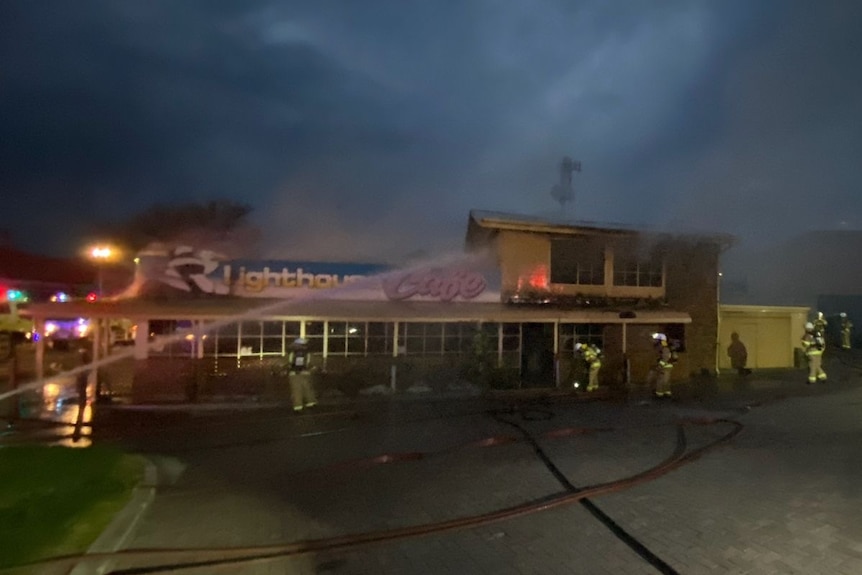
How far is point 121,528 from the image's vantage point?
6.22 metres

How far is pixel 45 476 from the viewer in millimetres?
7949

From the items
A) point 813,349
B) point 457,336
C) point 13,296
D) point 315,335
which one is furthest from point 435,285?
point 13,296

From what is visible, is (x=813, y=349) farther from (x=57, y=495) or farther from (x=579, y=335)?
(x=57, y=495)

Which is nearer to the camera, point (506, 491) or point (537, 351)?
point (506, 491)

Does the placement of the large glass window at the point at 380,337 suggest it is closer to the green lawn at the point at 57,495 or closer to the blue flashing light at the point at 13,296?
the green lawn at the point at 57,495

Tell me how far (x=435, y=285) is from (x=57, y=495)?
39.5 feet

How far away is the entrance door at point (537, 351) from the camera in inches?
733

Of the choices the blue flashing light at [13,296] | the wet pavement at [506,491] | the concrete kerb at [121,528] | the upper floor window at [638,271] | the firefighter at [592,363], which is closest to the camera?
the concrete kerb at [121,528]

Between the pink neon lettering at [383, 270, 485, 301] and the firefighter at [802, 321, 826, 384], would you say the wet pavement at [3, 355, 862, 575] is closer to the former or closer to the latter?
the firefighter at [802, 321, 826, 384]

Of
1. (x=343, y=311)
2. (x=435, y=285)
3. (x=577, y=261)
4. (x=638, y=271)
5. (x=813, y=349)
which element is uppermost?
(x=577, y=261)

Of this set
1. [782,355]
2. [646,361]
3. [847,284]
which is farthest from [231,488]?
[847,284]

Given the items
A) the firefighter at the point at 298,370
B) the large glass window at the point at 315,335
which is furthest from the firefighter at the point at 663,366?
the large glass window at the point at 315,335

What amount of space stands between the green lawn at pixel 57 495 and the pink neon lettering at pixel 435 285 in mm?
9174

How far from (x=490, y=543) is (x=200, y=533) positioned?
2.78m
